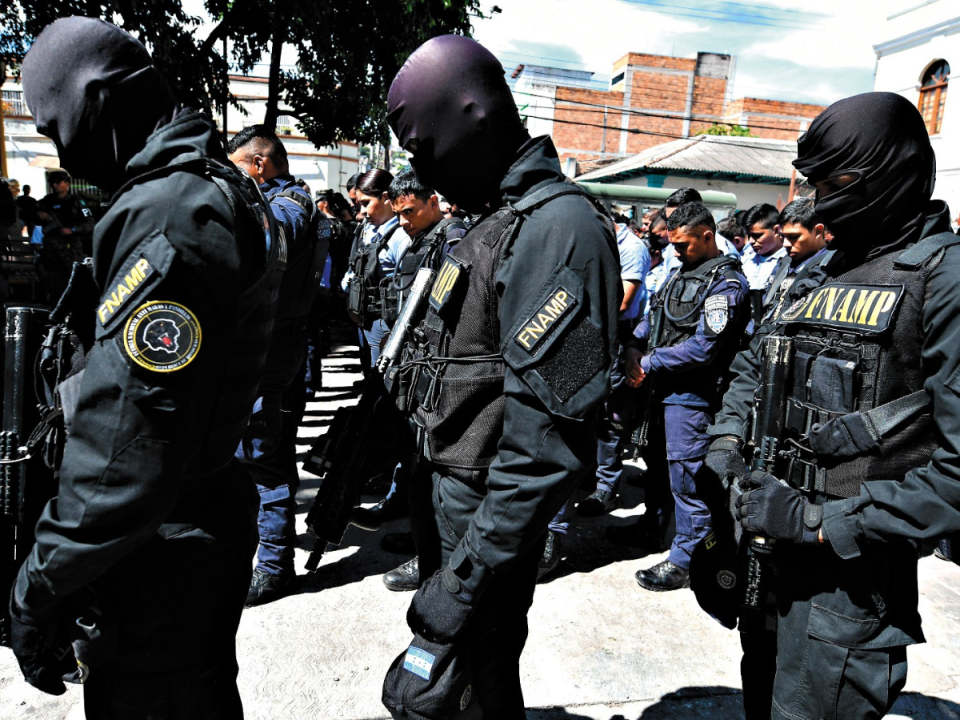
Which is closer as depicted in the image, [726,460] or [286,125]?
[726,460]

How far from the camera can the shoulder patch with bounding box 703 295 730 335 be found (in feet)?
12.2

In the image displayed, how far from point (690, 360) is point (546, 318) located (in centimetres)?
249

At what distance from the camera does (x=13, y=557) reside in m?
1.90

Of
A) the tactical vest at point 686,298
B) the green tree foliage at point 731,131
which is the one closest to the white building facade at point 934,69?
the tactical vest at point 686,298

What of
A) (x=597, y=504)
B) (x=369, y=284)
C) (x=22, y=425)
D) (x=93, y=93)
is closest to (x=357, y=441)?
(x=22, y=425)

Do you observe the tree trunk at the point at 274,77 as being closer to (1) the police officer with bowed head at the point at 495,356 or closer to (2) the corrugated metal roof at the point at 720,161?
(1) the police officer with bowed head at the point at 495,356

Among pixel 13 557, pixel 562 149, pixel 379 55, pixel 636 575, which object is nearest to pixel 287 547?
pixel 13 557

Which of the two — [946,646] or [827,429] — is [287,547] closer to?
[827,429]

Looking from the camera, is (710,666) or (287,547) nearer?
(710,666)

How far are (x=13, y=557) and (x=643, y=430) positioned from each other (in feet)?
10.7

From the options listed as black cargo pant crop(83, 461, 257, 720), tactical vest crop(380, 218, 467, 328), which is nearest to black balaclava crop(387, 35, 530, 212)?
black cargo pant crop(83, 461, 257, 720)

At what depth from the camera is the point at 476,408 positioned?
5.58 feet

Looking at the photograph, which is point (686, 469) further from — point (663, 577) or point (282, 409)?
point (282, 409)

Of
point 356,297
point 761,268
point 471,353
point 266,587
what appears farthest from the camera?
point 761,268
